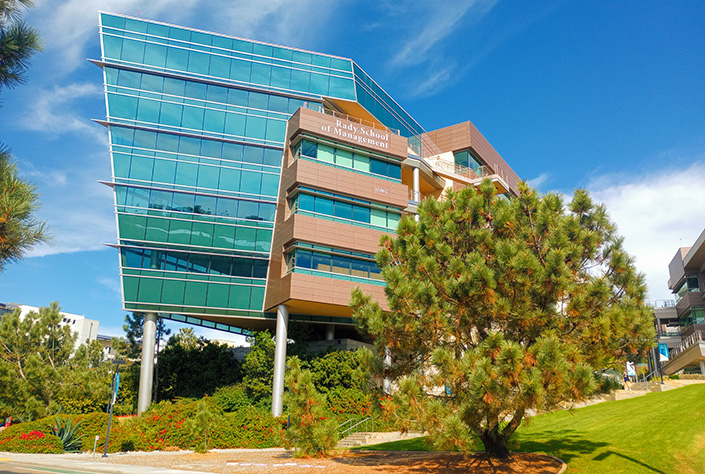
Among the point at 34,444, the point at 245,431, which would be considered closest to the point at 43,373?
the point at 34,444

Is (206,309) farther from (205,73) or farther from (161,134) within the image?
(205,73)

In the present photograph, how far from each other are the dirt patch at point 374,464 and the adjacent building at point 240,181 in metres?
12.3

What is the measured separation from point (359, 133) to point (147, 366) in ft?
71.0

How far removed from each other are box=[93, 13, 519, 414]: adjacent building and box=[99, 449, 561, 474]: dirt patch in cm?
1230

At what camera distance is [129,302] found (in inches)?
1373

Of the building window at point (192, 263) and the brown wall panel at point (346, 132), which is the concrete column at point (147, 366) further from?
the brown wall panel at point (346, 132)

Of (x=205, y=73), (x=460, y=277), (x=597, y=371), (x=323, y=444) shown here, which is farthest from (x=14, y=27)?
(x=205, y=73)

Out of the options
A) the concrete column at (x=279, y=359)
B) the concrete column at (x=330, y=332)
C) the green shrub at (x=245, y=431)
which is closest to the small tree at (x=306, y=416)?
the green shrub at (x=245, y=431)

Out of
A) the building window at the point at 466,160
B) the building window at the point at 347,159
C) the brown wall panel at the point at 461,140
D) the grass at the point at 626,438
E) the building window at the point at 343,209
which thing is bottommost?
the grass at the point at 626,438

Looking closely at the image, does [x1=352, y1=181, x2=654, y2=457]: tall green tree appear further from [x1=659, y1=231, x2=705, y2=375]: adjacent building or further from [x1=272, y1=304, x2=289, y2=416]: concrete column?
[x1=659, y1=231, x2=705, y2=375]: adjacent building

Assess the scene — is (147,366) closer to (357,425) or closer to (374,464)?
(357,425)

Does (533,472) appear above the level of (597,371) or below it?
below

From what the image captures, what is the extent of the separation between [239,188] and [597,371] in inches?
1095

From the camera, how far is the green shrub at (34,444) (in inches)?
928
